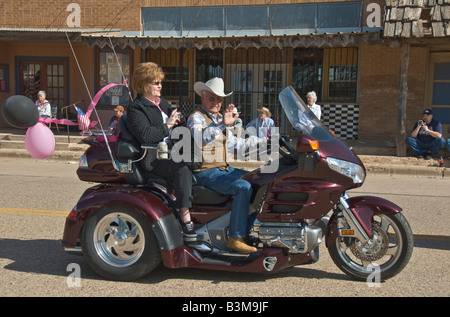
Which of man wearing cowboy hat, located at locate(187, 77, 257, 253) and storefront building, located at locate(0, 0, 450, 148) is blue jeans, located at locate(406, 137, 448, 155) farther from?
man wearing cowboy hat, located at locate(187, 77, 257, 253)

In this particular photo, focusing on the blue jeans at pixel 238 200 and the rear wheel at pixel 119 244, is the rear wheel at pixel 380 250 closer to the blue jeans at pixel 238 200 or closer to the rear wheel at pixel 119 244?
the blue jeans at pixel 238 200

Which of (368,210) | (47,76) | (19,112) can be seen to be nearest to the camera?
(368,210)

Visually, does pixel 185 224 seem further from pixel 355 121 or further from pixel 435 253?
pixel 355 121

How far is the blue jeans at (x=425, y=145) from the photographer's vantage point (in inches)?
505

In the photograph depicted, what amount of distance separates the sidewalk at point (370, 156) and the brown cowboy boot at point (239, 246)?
836cm

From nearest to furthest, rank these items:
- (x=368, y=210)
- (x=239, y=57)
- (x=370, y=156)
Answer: (x=368, y=210), (x=370, y=156), (x=239, y=57)

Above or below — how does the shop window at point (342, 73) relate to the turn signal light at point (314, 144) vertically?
above

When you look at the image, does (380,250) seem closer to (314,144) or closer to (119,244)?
(314,144)

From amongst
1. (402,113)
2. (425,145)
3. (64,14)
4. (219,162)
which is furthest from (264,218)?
(64,14)

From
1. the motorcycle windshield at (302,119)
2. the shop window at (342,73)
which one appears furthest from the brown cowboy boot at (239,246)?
the shop window at (342,73)

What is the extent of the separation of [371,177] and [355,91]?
5248 mm

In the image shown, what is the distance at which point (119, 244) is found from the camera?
443cm

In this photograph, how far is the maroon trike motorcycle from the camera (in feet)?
13.6

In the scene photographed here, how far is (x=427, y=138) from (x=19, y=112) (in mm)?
11065
